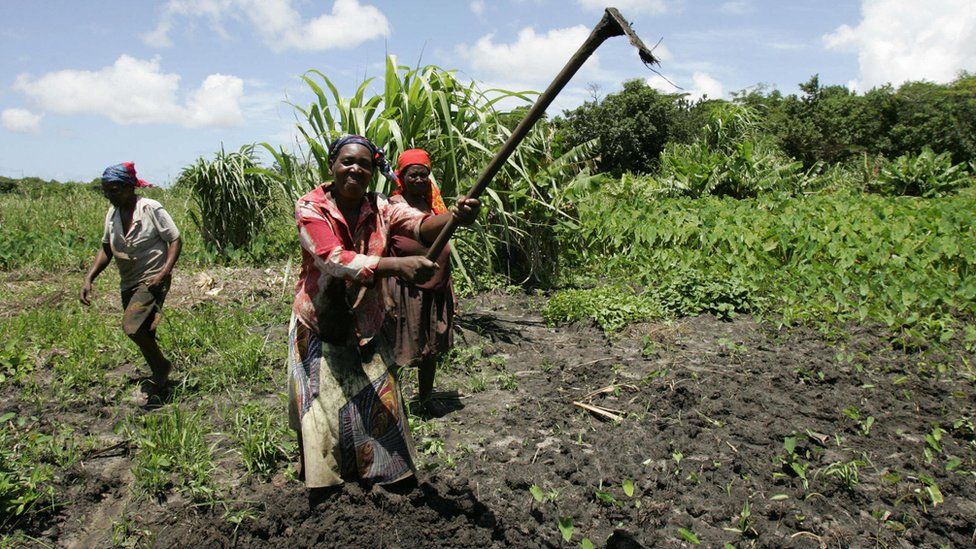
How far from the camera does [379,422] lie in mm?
2436

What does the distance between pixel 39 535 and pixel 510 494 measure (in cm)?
193

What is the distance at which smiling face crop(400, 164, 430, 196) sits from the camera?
3.69m

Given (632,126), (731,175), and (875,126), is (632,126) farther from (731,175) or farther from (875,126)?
(731,175)

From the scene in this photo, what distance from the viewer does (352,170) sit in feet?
7.59

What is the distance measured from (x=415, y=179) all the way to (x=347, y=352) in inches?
59.2

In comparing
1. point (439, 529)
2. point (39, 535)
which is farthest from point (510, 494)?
point (39, 535)

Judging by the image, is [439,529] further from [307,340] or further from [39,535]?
[39,535]

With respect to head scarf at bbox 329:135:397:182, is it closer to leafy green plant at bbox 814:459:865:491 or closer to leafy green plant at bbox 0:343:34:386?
leafy green plant at bbox 814:459:865:491

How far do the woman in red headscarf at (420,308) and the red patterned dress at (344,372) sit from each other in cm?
110

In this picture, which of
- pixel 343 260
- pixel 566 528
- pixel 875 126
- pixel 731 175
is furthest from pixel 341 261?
pixel 875 126

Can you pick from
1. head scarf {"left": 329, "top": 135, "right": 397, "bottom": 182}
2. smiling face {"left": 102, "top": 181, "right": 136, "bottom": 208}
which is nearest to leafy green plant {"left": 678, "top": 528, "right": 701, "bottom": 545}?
head scarf {"left": 329, "top": 135, "right": 397, "bottom": 182}

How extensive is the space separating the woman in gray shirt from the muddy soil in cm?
49

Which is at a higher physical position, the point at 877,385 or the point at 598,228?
the point at 598,228

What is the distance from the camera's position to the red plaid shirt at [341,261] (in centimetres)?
220
